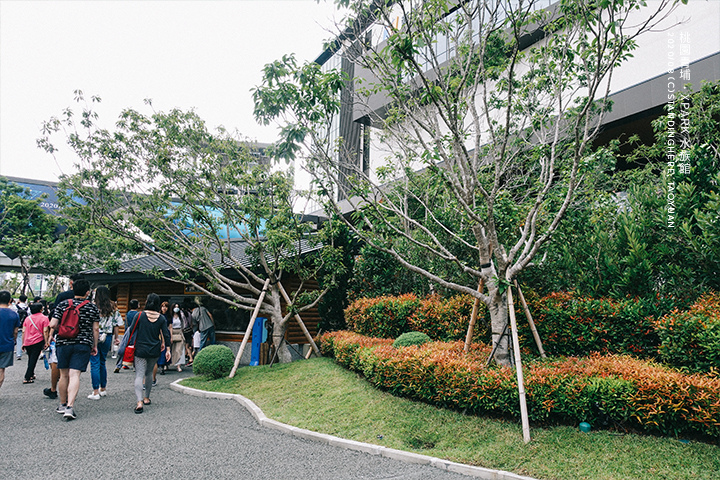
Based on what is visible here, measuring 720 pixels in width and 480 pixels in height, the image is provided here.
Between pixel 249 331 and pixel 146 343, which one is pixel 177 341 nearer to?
pixel 249 331

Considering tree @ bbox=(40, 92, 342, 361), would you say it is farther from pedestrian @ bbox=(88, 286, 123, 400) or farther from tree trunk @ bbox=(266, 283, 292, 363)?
pedestrian @ bbox=(88, 286, 123, 400)

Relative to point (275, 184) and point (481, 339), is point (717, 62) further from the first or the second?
point (275, 184)

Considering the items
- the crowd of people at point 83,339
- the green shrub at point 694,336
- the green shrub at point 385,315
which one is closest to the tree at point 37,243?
the crowd of people at point 83,339

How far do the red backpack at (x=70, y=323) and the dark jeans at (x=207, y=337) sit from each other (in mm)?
6360

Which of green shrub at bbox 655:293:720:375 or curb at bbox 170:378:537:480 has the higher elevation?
green shrub at bbox 655:293:720:375

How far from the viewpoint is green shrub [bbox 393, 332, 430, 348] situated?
27.4 ft

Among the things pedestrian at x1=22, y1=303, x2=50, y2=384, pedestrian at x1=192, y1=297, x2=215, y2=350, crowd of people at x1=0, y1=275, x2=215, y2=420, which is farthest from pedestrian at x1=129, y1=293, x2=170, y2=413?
pedestrian at x1=192, y1=297, x2=215, y2=350

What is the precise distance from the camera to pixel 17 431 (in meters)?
5.93

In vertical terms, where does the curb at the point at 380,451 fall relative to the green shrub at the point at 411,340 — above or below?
below

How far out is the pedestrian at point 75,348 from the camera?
6531 mm

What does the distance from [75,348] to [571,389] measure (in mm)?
6927

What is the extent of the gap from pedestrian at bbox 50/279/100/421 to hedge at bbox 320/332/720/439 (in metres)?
4.58

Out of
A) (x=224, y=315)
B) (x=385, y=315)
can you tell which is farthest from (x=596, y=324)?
(x=224, y=315)

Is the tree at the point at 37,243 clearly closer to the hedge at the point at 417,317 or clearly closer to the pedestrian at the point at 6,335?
the pedestrian at the point at 6,335
